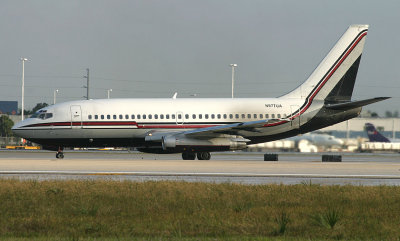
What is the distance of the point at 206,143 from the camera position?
140 feet

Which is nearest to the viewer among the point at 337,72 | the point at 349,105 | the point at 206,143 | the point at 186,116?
the point at 206,143

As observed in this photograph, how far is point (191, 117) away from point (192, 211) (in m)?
27.3

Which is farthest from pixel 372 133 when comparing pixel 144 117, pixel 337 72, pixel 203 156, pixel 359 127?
pixel 144 117

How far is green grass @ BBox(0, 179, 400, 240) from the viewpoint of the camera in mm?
14148

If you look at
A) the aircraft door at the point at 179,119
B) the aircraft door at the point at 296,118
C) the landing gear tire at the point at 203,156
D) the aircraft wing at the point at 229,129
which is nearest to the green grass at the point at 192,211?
the aircraft wing at the point at 229,129

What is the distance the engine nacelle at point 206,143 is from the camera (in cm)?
4197

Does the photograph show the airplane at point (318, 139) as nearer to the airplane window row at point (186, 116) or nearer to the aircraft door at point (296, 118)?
the aircraft door at point (296, 118)

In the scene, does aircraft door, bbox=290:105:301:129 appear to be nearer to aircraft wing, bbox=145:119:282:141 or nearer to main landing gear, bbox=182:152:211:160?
aircraft wing, bbox=145:119:282:141

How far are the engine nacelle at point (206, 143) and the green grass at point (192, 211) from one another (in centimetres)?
1853

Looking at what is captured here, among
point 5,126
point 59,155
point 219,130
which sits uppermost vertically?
point 5,126

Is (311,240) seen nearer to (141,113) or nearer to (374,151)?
(141,113)

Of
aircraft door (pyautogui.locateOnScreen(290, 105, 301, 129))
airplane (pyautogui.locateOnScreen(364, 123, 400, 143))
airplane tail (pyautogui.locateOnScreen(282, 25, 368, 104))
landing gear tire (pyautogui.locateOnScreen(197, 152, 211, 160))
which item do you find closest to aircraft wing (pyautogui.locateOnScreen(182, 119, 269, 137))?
landing gear tire (pyautogui.locateOnScreen(197, 152, 211, 160))

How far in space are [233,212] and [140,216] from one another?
99.5 inches

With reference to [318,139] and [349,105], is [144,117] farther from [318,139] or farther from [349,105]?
[318,139]
